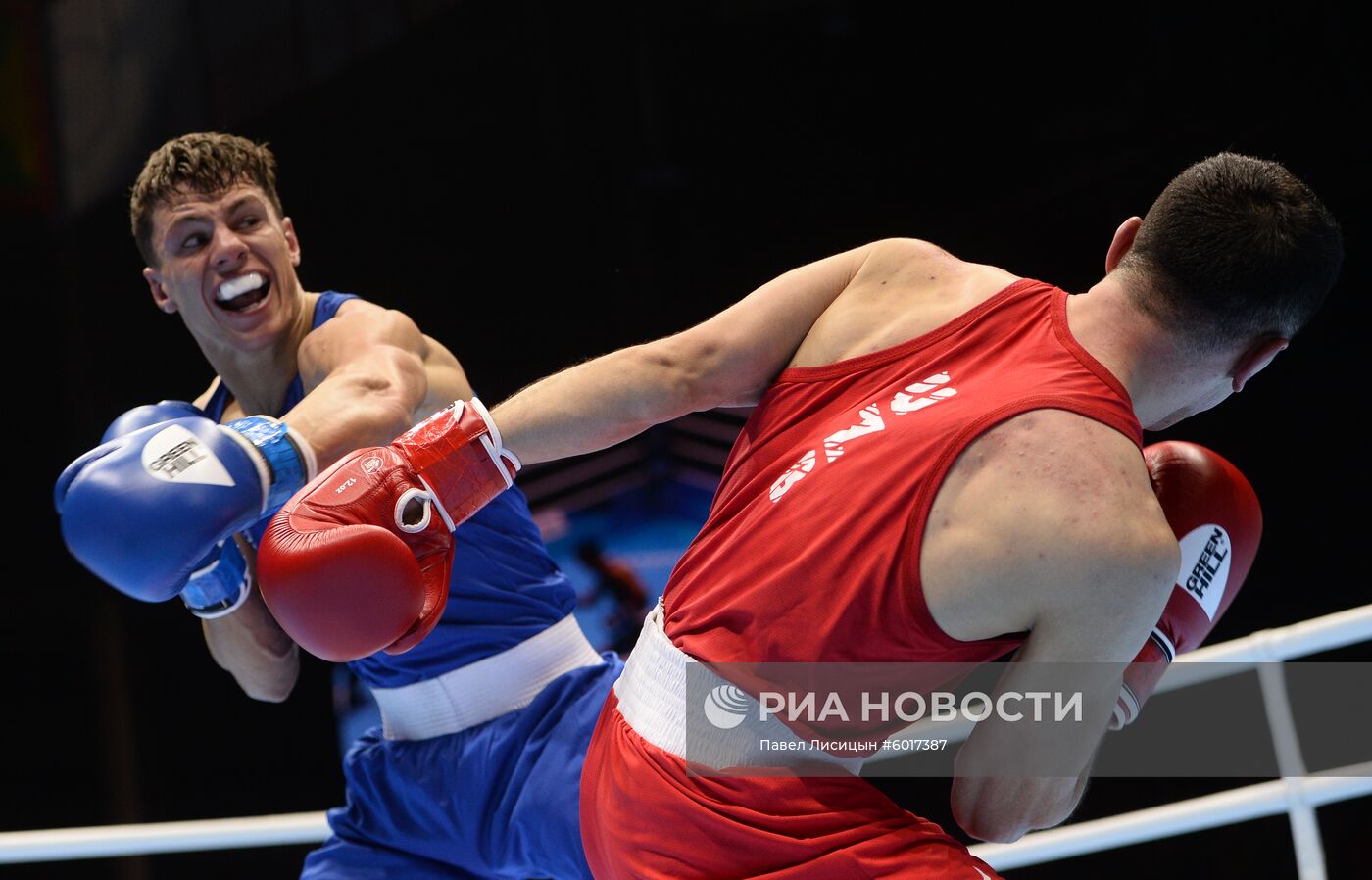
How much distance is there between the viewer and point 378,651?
6.22 ft

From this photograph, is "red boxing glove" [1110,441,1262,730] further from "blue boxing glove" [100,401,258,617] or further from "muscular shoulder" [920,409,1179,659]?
"blue boxing glove" [100,401,258,617]

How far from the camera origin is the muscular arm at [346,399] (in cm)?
193

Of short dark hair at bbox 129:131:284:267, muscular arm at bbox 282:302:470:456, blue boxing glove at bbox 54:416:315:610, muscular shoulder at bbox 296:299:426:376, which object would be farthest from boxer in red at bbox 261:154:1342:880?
short dark hair at bbox 129:131:284:267

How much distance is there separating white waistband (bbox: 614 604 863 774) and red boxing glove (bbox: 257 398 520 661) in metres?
0.27

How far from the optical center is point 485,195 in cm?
484

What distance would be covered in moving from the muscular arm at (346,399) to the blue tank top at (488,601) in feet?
0.53

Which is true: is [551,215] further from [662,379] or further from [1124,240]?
[1124,240]

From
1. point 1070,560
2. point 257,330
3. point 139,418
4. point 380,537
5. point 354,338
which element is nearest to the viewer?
point 1070,560

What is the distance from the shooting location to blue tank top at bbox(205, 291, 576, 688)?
2285mm

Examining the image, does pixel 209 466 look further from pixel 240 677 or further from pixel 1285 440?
pixel 1285 440

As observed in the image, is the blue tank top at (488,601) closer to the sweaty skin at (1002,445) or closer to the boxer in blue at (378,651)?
the boxer in blue at (378,651)

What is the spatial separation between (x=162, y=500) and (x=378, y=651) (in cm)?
41

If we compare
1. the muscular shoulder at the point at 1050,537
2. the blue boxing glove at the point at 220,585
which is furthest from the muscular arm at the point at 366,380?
the muscular shoulder at the point at 1050,537

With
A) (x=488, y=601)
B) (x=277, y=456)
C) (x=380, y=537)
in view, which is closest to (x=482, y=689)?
(x=488, y=601)
